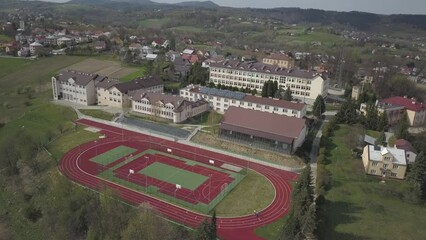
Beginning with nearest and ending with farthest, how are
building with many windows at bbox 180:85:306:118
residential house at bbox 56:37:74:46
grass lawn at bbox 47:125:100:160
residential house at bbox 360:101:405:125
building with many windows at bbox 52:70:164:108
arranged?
grass lawn at bbox 47:125:100:160
building with many windows at bbox 180:85:306:118
residential house at bbox 360:101:405:125
building with many windows at bbox 52:70:164:108
residential house at bbox 56:37:74:46

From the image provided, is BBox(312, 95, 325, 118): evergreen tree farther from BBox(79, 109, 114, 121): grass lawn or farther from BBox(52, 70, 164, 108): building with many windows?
BBox(79, 109, 114, 121): grass lawn

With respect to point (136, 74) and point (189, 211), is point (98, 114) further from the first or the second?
point (189, 211)

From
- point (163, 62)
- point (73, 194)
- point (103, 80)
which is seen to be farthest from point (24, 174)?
point (163, 62)

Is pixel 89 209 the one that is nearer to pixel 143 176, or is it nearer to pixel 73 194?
pixel 73 194

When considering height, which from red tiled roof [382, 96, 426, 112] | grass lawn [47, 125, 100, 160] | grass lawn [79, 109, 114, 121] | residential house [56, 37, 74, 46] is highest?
residential house [56, 37, 74, 46]

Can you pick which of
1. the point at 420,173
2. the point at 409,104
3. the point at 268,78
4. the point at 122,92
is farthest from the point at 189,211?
the point at 409,104

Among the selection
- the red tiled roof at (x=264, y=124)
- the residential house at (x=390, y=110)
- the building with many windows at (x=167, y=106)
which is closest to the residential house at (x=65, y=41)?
the building with many windows at (x=167, y=106)

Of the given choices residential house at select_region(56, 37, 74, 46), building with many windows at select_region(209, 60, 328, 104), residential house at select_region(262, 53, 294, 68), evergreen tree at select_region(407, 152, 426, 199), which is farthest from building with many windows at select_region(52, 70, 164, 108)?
residential house at select_region(56, 37, 74, 46)
